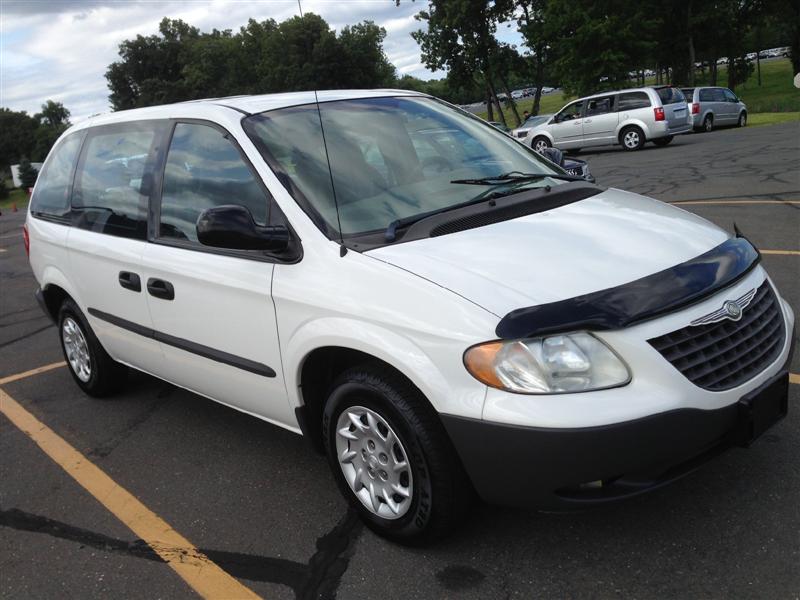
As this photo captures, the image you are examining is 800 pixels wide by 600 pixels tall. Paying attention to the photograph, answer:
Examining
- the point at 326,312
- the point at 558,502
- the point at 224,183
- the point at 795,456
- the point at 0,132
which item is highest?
the point at 0,132

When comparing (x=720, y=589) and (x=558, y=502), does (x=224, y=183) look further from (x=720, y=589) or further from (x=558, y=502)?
(x=720, y=589)

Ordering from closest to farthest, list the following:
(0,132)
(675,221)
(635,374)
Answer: (635,374) → (675,221) → (0,132)

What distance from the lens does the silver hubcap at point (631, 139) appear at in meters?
20.8

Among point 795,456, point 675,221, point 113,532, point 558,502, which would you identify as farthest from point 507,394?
point 113,532

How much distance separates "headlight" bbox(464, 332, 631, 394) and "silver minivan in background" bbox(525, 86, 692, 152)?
62.4ft

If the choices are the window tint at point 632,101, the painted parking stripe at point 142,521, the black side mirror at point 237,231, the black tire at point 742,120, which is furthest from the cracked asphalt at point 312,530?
the black tire at point 742,120

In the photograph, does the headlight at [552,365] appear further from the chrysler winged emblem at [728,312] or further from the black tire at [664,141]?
the black tire at [664,141]

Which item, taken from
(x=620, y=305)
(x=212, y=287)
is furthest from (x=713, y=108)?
(x=620, y=305)

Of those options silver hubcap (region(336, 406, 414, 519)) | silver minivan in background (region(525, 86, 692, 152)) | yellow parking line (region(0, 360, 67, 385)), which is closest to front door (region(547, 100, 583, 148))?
silver minivan in background (region(525, 86, 692, 152))

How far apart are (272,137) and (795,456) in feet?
8.77

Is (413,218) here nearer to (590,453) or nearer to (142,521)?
(590,453)

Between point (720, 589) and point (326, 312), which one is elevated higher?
point (326, 312)

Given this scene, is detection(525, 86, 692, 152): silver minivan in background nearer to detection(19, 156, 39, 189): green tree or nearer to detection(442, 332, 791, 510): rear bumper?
detection(442, 332, 791, 510): rear bumper

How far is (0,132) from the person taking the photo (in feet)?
348
